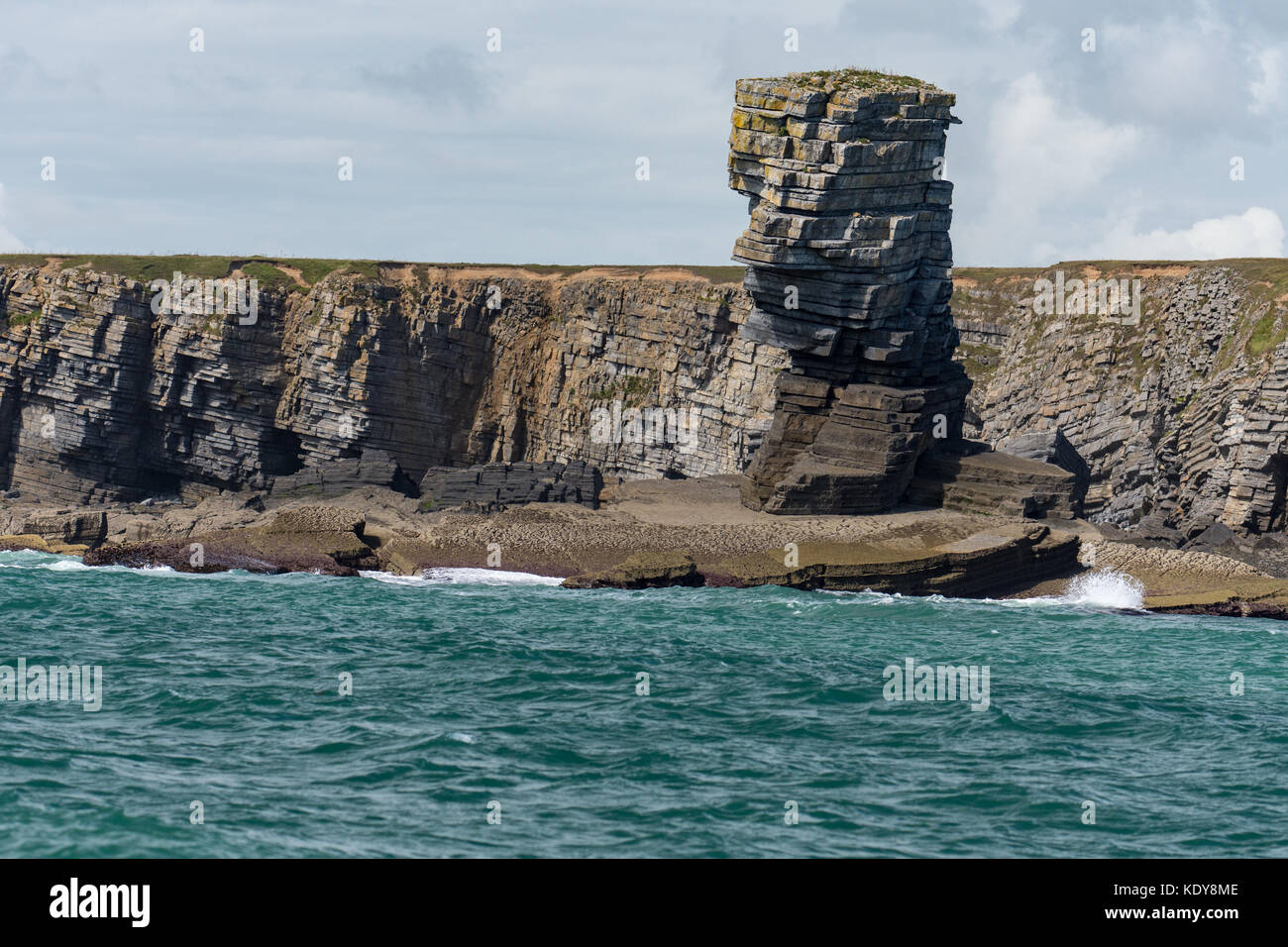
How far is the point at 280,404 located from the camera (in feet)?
268

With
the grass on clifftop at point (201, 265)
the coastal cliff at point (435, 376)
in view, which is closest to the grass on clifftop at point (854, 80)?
the coastal cliff at point (435, 376)

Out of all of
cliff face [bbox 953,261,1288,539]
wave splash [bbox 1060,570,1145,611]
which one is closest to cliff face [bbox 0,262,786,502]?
cliff face [bbox 953,261,1288,539]

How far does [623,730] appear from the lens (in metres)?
33.8

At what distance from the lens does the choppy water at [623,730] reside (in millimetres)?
26203

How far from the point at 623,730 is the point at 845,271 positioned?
1347 inches

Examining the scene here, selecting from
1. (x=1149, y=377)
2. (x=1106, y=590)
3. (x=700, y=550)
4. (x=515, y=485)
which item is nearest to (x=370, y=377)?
(x=515, y=485)

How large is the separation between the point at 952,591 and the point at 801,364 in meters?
14.6

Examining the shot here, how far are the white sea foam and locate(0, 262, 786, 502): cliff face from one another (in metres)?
22.2

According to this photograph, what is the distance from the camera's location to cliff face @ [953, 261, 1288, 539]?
68.2 meters

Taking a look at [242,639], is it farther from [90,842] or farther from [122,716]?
[90,842]

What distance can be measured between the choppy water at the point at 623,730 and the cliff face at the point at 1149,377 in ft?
60.1

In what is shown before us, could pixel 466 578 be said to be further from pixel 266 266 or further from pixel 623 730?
pixel 266 266
